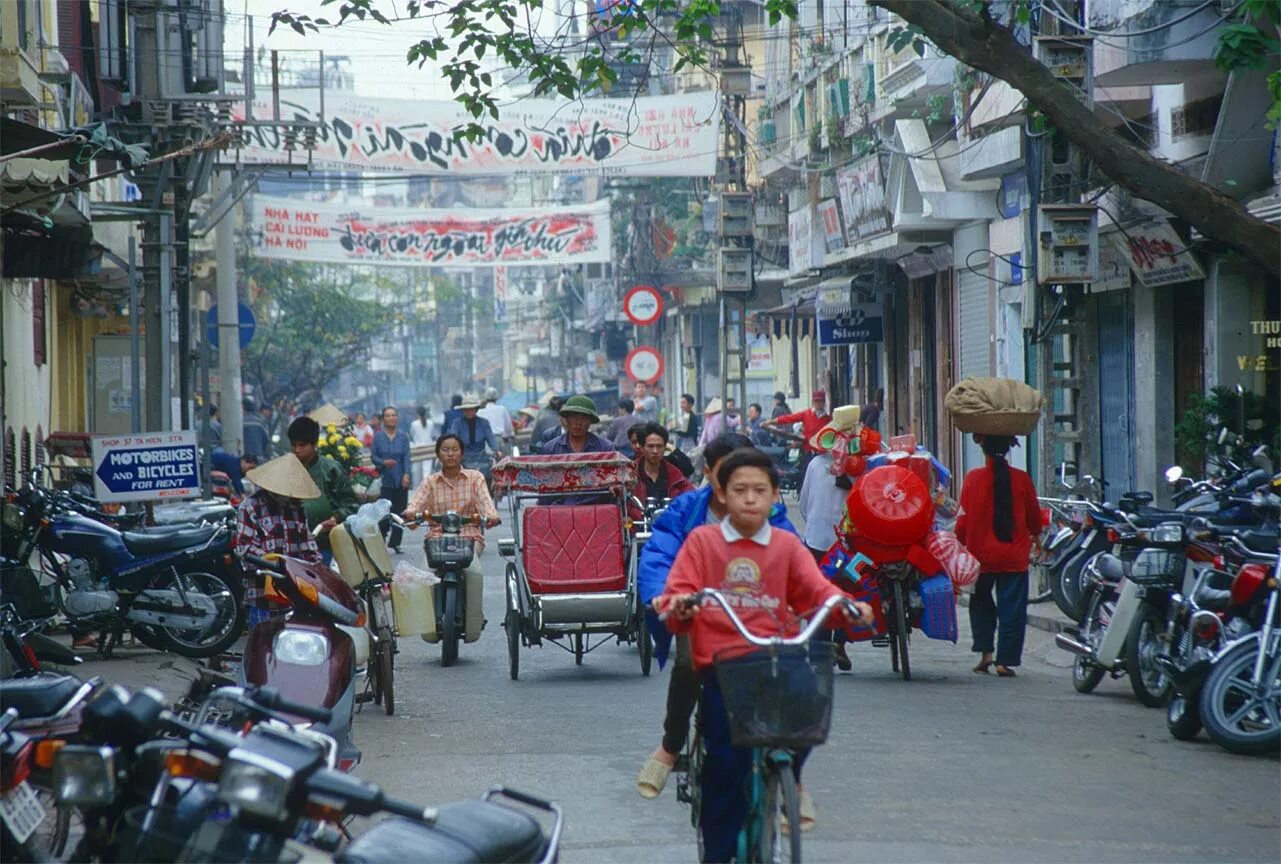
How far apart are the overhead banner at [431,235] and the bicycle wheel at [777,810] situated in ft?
80.2

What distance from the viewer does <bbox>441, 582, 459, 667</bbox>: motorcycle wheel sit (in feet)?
39.4

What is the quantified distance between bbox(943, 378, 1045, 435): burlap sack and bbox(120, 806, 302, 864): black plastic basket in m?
8.75

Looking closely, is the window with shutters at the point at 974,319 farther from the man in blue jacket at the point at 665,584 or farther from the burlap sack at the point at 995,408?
the man in blue jacket at the point at 665,584

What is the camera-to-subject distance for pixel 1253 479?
37.3 feet

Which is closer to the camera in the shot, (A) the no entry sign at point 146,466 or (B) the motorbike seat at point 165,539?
(B) the motorbike seat at point 165,539

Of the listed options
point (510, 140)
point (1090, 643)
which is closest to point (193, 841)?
point (1090, 643)

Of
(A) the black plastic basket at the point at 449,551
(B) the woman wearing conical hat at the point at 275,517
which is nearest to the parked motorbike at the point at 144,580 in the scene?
(A) the black plastic basket at the point at 449,551

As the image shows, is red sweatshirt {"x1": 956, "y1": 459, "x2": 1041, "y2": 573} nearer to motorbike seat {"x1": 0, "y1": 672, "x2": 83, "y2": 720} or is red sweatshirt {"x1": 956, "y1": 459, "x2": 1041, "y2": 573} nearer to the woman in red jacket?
the woman in red jacket

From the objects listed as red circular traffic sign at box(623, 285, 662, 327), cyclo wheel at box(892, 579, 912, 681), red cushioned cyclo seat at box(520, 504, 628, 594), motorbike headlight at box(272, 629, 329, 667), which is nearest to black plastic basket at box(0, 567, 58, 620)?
red cushioned cyclo seat at box(520, 504, 628, 594)

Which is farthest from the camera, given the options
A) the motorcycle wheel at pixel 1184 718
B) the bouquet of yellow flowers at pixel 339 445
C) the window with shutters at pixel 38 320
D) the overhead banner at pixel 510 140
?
the overhead banner at pixel 510 140

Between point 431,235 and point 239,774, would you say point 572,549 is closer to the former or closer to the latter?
point 239,774

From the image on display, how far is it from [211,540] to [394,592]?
7.97 feet

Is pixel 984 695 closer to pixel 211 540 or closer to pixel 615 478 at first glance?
pixel 615 478

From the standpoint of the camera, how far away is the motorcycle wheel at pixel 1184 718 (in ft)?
30.5
